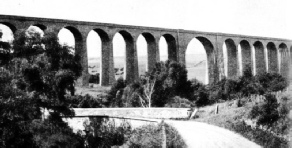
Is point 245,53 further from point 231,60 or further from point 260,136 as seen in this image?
point 260,136

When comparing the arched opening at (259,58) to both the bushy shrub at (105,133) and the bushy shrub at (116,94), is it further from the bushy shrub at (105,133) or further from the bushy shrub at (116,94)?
the bushy shrub at (105,133)

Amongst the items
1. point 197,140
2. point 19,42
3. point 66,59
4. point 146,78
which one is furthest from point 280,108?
point 146,78

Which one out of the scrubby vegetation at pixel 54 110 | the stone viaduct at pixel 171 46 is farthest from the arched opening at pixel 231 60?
the scrubby vegetation at pixel 54 110

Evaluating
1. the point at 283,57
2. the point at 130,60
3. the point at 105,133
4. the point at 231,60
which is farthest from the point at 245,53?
the point at 105,133

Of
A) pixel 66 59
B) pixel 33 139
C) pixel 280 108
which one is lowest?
pixel 33 139

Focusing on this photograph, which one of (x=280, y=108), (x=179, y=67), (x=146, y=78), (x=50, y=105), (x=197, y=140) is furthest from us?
(x=179, y=67)

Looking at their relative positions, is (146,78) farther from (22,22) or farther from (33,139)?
(33,139)
